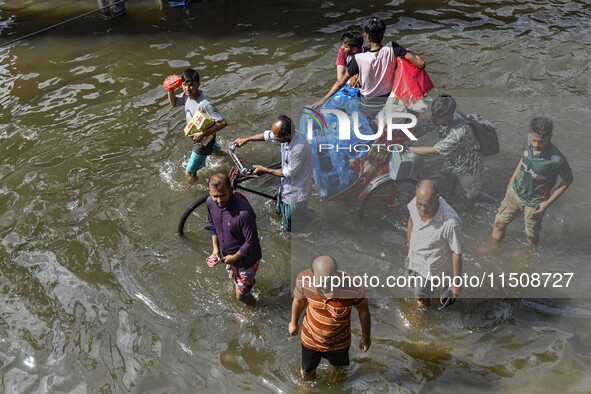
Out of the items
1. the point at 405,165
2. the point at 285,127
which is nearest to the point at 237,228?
the point at 285,127

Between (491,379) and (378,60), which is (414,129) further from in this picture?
(491,379)

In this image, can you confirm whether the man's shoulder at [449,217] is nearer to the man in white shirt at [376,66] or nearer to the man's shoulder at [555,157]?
the man's shoulder at [555,157]

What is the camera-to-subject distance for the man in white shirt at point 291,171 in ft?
17.4

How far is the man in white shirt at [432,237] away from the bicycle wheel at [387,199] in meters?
1.43

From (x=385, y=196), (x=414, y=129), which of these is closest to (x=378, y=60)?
(x=414, y=129)

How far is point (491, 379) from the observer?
15.1 feet

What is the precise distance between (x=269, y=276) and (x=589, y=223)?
4.15 metres

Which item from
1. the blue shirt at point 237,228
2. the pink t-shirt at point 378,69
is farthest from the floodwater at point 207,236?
the pink t-shirt at point 378,69

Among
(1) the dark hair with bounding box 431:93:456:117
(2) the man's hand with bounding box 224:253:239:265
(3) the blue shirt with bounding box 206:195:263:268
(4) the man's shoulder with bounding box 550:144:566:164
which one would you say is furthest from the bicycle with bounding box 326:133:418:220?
(2) the man's hand with bounding box 224:253:239:265

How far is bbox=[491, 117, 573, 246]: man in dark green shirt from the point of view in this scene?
489 centimetres

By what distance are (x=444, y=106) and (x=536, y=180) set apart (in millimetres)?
1321

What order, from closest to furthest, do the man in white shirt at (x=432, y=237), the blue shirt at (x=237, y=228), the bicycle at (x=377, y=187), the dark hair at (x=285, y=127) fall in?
the man in white shirt at (x=432, y=237) < the blue shirt at (x=237, y=228) < the dark hair at (x=285, y=127) < the bicycle at (x=377, y=187)

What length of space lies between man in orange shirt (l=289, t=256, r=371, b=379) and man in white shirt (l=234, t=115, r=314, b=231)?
1.71 m

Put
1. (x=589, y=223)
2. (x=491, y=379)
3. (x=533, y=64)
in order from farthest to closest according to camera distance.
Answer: (x=533, y=64) → (x=589, y=223) → (x=491, y=379)
